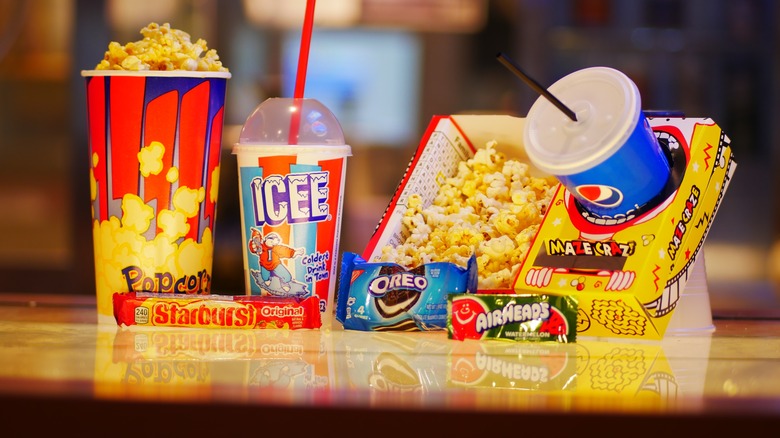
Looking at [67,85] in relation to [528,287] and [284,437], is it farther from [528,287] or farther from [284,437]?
[284,437]

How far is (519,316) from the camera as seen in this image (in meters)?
0.99

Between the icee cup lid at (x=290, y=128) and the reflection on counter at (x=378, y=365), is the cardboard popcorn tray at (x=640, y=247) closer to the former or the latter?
the reflection on counter at (x=378, y=365)

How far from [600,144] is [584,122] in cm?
4

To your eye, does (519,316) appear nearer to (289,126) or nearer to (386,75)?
(289,126)

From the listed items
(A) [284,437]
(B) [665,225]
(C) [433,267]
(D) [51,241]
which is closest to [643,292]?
(B) [665,225]

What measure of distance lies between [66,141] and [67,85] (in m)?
0.22

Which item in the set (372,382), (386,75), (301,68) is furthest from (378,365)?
(386,75)

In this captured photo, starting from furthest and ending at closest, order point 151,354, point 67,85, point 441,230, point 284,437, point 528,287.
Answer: point 67,85 → point 441,230 → point 528,287 → point 151,354 → point 284,437

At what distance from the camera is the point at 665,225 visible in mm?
997

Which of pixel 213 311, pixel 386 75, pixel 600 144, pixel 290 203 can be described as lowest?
pixel 386 75

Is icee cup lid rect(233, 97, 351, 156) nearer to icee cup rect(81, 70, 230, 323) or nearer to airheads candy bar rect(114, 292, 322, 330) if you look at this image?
icee cup rect(81, 70, 230, 323)

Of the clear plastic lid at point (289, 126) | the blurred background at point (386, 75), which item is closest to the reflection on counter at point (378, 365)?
the clear plastic lid at point (289, 126)

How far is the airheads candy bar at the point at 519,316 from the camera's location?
99 centimetres

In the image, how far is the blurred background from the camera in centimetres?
399
